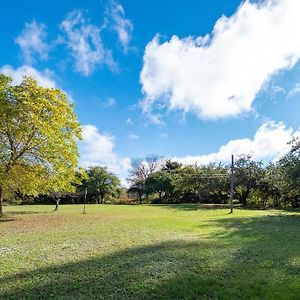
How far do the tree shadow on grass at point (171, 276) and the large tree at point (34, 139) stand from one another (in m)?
14.1

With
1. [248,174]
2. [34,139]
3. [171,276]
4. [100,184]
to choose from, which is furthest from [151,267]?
[100,184]

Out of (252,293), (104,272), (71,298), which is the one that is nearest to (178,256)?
(104,272)

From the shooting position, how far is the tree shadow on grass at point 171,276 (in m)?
6.88

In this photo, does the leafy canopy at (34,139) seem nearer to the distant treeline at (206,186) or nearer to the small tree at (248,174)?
the distant treeline at (206,186)

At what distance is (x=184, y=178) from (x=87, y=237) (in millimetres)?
37800

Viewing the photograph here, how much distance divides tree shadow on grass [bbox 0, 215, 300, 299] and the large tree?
1415 centimetres

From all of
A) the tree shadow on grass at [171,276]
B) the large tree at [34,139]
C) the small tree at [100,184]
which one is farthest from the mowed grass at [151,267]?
the small tree at [100,184]

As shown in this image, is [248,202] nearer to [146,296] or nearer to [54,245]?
[54,245]

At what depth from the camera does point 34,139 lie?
23438 mm

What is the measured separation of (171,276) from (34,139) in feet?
59.1

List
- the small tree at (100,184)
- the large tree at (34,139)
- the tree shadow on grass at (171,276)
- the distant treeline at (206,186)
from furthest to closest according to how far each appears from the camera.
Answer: the small tree at (100,184), the distant treeline at (206,186), the large tree at (34,139), the tree shadow on grass at (171,276)

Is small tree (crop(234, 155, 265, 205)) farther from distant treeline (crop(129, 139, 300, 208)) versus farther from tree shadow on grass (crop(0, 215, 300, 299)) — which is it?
tree shadow on grass (crop(0, 215, 300, 299))

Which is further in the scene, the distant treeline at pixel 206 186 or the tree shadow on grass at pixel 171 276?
the distant treeline at pixel 206 186

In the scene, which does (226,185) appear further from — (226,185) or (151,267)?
(151,267)
